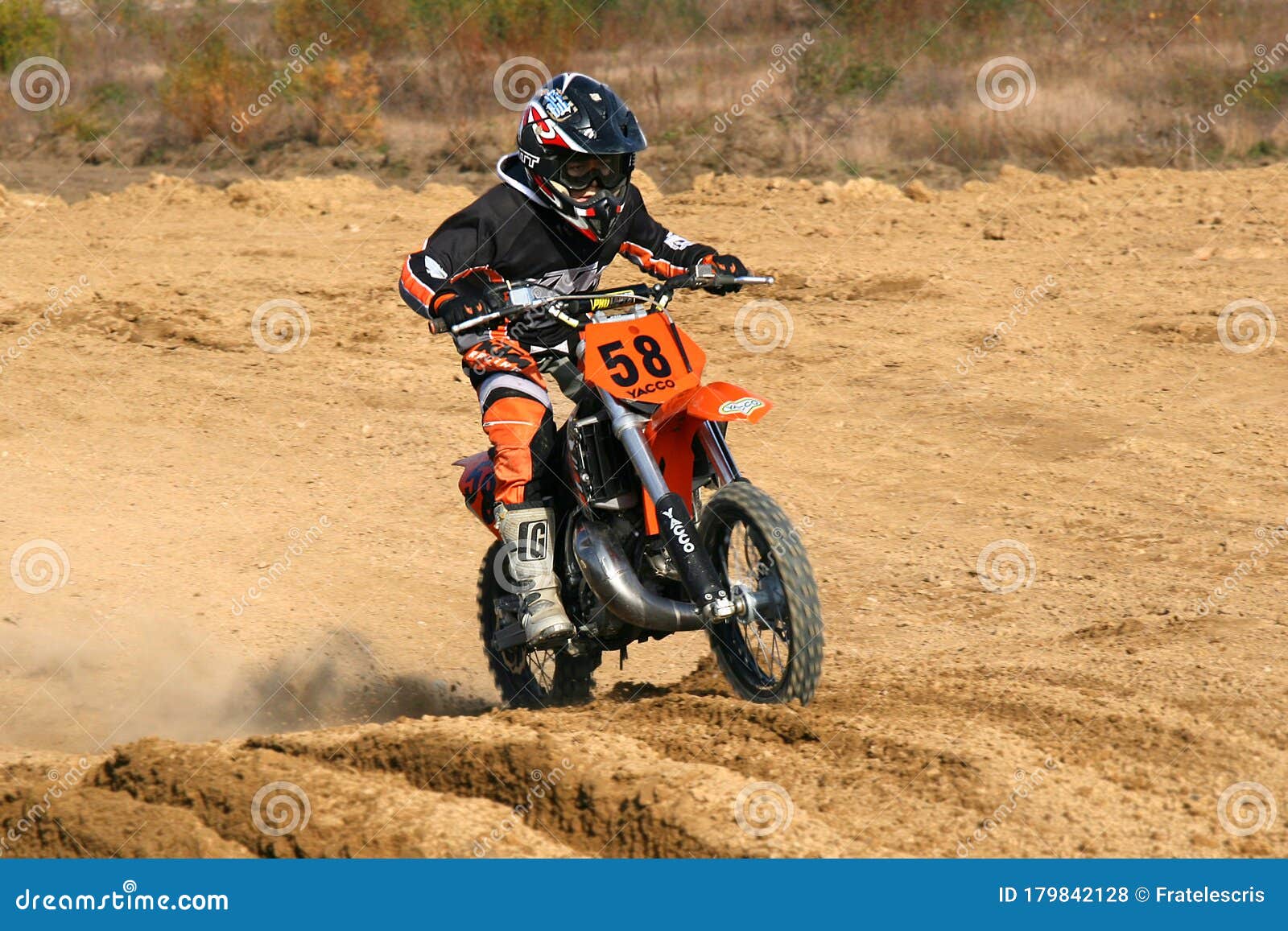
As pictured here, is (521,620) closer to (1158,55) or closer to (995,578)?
(995,578)

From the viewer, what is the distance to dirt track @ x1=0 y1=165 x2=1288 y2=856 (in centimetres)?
445

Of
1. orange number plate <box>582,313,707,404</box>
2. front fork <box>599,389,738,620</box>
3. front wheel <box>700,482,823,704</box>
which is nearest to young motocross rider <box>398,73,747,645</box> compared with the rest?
orange number plate <box>582,313,707,404</box>

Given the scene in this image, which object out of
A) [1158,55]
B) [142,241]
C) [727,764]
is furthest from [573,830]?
[1158,55]

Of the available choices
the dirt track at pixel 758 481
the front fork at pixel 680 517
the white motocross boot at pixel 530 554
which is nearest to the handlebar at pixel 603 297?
the front fork at pixel 680 517

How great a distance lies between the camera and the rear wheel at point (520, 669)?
6.29 m

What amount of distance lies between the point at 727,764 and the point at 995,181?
11.7 m

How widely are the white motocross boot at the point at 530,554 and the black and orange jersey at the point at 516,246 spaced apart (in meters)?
0.88

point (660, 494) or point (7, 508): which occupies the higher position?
point (660, 494)

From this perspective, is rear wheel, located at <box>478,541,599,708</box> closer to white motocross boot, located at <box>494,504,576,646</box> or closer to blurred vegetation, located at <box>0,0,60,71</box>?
white motocross boot, located at <box>494,504,576,646</box>

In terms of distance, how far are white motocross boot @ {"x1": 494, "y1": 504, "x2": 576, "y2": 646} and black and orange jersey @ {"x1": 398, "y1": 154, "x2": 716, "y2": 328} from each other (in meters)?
0.88

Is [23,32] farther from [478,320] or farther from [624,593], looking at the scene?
[624,593]

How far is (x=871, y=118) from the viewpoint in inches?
716

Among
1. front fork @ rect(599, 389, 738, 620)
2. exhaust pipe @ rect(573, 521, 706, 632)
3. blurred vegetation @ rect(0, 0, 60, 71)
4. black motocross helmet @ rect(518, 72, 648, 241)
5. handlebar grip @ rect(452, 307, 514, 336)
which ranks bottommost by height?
exhaust pipe @ rect(573, 521, 706, 632)

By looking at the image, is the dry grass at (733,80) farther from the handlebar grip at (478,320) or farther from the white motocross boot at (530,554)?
the handlebar grip at (478,320)
